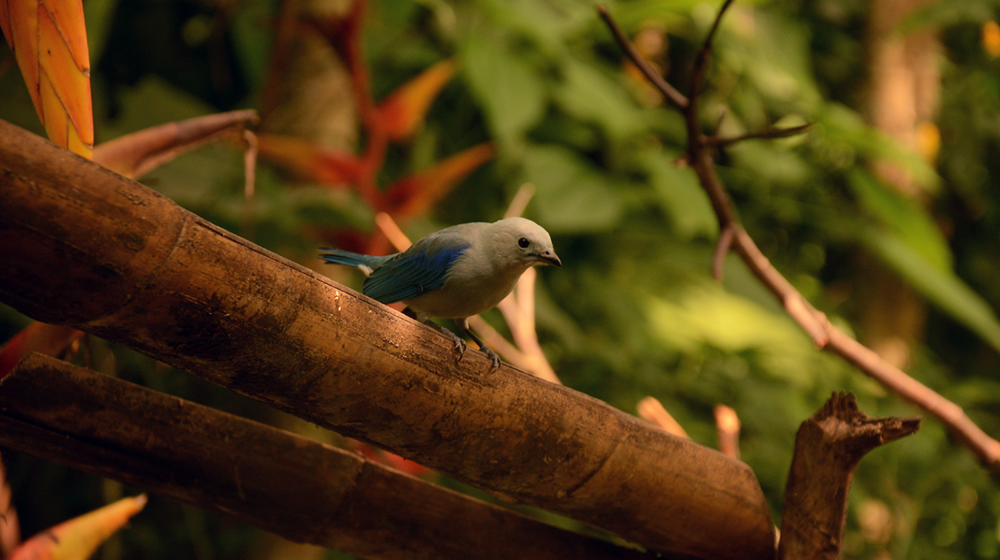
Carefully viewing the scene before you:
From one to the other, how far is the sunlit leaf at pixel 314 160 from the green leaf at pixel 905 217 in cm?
183

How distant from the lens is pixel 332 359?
2.34 feet

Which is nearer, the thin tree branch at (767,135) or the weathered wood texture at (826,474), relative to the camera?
the weathered wood texture at (826,474)

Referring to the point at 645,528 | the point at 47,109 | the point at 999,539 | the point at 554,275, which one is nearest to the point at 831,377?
the point at 999,539

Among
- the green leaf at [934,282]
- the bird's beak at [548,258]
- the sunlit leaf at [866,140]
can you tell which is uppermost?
the bird's beak at [548,258]

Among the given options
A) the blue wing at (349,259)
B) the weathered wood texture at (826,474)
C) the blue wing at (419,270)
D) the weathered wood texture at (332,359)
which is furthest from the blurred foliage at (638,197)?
the weathered wood texture at (826,474)

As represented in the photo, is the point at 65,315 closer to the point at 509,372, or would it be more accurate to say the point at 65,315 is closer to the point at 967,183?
the point at 509,372

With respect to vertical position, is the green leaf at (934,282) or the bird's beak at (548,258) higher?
the bird's beak at (548,258)

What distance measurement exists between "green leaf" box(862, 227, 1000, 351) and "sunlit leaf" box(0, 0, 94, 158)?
7.50 feet

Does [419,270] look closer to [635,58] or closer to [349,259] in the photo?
[349,259]

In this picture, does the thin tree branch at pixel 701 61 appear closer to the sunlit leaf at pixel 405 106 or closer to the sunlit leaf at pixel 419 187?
the sunlit leaf at pixel 419 187

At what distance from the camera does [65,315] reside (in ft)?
1.97

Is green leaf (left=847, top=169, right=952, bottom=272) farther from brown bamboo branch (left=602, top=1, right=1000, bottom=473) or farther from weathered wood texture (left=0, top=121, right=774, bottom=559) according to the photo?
weathered wood texture (left=0, top=121, right=774, bottom=559)

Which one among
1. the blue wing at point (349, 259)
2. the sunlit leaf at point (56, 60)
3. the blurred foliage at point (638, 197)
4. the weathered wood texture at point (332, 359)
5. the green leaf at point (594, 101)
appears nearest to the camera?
the weathered wood texture at point (332, 359)

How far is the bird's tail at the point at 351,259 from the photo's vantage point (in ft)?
3.89
